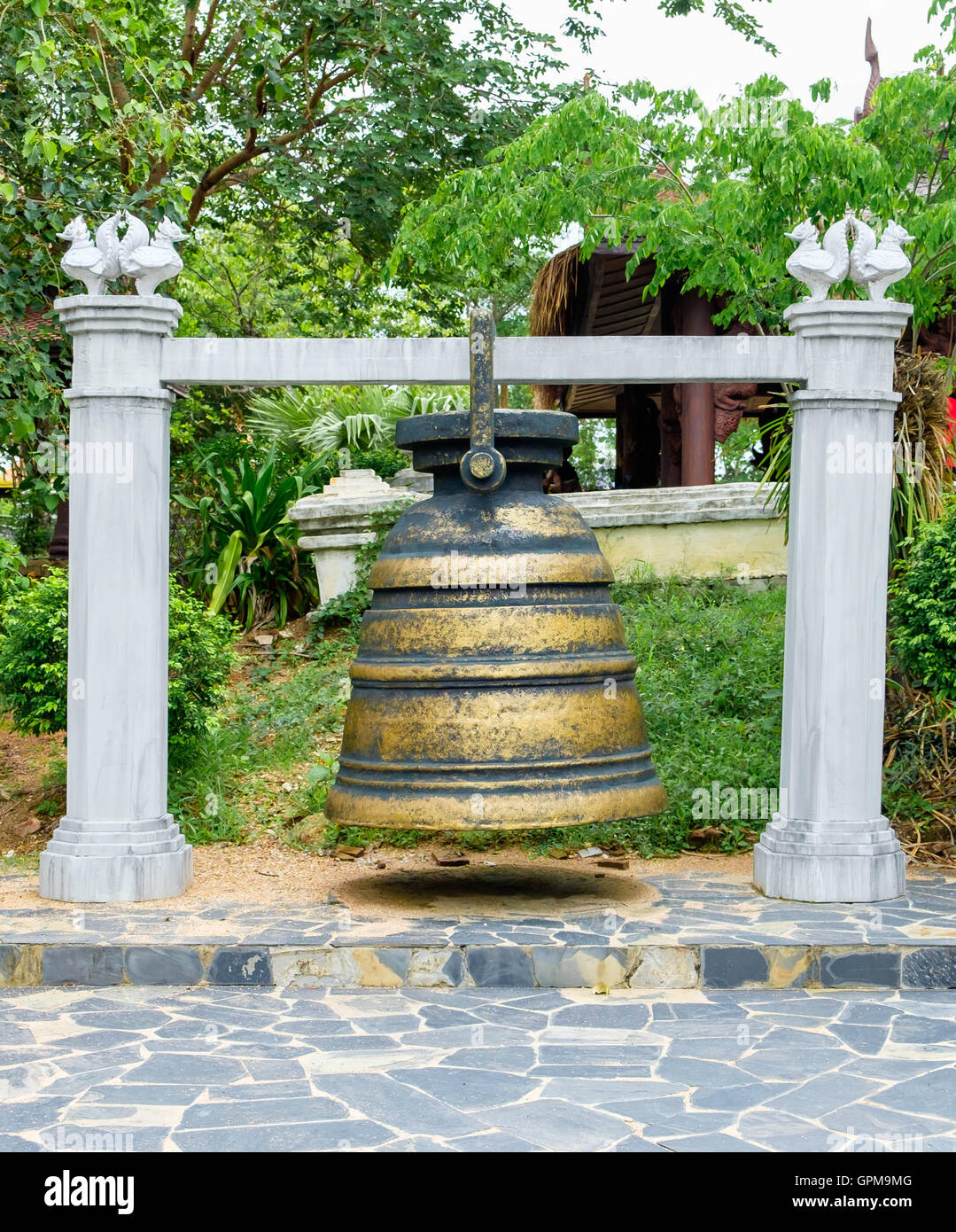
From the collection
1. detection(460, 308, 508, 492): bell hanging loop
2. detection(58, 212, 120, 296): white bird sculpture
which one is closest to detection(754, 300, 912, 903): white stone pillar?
detection(460, 308, 508, 492): bell hanging loop

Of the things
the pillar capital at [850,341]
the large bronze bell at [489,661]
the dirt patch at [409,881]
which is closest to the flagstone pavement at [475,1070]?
the large bronze bell at [489,661]

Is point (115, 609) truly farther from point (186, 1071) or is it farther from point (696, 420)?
point (696, 420)

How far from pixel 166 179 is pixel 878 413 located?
18.5 feet

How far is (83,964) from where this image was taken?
17.2 ft

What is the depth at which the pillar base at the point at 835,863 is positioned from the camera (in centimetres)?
602

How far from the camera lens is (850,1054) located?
443 cm

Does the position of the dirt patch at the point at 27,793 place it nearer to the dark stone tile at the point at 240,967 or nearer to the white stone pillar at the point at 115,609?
the white stone pillar at the point at 115,609

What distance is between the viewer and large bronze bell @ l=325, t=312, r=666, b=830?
17.7 ft

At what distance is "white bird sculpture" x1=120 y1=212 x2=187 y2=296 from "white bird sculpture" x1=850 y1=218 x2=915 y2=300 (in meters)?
3.14

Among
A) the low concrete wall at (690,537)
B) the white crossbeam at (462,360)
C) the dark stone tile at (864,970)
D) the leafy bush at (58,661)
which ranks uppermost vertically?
the white crossbeam at (462,360)

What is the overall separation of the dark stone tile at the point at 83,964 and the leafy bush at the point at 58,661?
2612 millimetres

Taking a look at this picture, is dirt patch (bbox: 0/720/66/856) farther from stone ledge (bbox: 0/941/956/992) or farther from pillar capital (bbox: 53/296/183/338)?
pillar capital (bbox: 53/296/183/338)

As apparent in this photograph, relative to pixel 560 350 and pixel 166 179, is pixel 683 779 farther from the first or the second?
pixel 166 179

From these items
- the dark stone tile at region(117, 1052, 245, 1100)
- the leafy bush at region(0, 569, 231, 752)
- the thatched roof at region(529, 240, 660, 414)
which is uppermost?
the thatched roof at region(529, 240, 660, 414)
